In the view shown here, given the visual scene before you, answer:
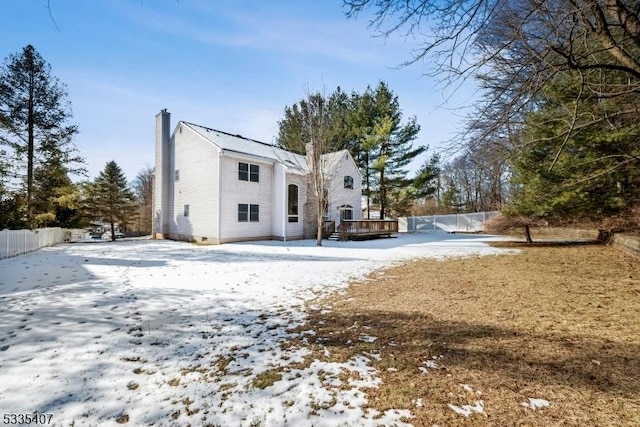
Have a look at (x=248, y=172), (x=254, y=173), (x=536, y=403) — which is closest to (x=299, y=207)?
(x=254, y=173)

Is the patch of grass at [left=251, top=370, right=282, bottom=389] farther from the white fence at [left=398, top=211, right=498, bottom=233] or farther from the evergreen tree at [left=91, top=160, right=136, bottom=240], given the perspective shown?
the white fence at [left=398, top=211, right=498, bottom=233]

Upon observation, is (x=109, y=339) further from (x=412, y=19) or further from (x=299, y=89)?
(x=299, y=89)

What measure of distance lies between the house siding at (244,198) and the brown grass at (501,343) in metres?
10.5

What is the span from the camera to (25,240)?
35.1 ft

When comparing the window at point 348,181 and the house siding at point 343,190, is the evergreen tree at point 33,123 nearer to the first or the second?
the house siding at point 343,190

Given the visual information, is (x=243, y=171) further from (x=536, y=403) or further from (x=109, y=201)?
(x=536, y=403)

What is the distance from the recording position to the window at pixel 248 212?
15914mm

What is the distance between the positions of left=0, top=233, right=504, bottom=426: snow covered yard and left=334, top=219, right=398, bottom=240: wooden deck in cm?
1150

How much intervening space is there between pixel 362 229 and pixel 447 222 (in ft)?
44.0

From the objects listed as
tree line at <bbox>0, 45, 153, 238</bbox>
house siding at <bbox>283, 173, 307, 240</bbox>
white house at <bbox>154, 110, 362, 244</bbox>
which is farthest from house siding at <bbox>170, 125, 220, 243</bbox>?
tree line at <bbox>0, 45, 153, 238</bbox>

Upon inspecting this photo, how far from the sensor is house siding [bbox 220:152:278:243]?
1507 centimetres

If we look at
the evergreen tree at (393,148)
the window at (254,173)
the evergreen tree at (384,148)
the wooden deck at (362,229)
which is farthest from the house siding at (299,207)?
the evergreen tree at (393,148)

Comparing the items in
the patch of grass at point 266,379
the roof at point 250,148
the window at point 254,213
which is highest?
the roof at point 250,148

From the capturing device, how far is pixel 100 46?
5.55 m
